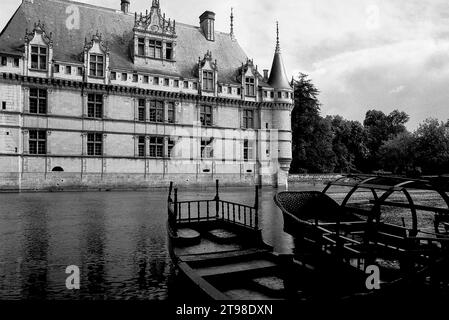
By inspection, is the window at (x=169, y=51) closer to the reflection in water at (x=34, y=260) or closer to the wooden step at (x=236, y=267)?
the reflection in water at (x=34, y=260)

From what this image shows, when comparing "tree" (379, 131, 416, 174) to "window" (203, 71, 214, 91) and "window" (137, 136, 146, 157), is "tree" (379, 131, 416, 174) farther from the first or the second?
"window" (137, 136, 146, 157)

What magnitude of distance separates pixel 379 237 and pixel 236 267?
3794mm

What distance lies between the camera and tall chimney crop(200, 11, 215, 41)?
4678 centimetres

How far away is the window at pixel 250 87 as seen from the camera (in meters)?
45.0

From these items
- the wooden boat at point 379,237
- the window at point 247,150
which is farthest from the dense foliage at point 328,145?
the wooden boat at point 379,237

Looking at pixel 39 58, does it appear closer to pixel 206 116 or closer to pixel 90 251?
pixel 206 116

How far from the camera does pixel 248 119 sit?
45594mm

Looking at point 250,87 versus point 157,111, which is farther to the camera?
point 250,87

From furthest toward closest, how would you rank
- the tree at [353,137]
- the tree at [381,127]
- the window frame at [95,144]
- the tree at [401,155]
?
the tree at [381,127] → the tree at [353,137] → the tree at [401,155] → the window frame at [95,144]

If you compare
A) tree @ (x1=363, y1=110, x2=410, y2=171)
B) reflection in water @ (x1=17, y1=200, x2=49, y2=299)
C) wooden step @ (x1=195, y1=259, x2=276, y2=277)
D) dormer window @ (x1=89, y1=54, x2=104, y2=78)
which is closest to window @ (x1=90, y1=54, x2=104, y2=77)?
dormer window @ (x1=89, y1=54, x2=104, y2=78)

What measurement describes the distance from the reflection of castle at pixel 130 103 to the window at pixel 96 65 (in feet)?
0.31

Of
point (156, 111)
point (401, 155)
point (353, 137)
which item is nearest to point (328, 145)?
point (401, 155)

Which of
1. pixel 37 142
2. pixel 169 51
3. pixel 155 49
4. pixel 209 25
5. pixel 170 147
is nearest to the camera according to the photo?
pixel 37 142
